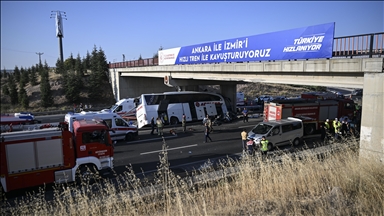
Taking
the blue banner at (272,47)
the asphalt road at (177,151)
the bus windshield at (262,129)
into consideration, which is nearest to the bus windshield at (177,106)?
the asphalt road at (177,151)

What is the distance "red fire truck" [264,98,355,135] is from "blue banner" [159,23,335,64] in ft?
14.7

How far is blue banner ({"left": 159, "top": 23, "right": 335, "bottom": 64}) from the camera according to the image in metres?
13.5

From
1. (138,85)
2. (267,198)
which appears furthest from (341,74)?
(138,85)

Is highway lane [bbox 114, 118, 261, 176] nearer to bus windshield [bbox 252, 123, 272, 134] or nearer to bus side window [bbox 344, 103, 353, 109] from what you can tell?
bus windshield [bbox 252, 123, 272, 134]

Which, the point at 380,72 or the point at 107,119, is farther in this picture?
the point at 107,119

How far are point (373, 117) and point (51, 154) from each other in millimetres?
12828

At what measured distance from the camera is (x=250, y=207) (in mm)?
6246

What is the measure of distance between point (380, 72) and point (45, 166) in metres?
13.4

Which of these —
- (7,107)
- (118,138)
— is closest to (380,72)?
(7,107)

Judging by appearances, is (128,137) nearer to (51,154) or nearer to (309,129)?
(51,154)

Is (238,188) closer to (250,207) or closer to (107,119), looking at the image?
(250,207)

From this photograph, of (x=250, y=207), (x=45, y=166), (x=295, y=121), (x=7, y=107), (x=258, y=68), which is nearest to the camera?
(x=250, y=207)

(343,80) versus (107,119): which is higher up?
(343,80)

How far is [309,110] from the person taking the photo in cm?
2062
